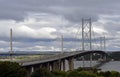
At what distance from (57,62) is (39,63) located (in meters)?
22.5

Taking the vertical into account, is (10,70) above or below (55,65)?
above

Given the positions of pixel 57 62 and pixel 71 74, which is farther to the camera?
pixel 57 62

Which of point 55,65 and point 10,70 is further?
point 55,65

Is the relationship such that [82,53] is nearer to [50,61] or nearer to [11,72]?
[50,61]

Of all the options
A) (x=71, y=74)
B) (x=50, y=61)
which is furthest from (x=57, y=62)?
(x=71, y=74)

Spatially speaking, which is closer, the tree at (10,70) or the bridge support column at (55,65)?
the tree at (10,70)

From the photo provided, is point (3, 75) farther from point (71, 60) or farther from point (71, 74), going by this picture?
point (71, 60)

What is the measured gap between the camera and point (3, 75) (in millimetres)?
59812

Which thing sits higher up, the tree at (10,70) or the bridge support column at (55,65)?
the tree at (10,70)

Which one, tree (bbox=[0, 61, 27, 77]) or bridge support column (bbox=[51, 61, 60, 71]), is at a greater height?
tree (bbox=[0, 61, 27, 77])

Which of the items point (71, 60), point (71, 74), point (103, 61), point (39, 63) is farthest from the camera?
point (103, 61)

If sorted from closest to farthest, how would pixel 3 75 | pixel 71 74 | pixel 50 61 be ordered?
pixel 3 75, pixel 71 74, pixel 50 61

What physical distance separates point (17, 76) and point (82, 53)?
68.5 metres

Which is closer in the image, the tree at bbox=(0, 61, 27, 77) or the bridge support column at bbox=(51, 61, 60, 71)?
the tree at bbox=(0, 61, 27, 77)
